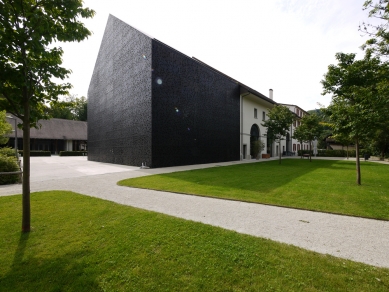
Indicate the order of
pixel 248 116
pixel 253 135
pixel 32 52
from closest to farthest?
pixel 32 52
pixel 248 116
pixel 253 135

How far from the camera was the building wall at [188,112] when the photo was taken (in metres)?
17.1

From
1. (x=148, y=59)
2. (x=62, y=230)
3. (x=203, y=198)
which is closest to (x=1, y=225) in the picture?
(x=62, y=230)

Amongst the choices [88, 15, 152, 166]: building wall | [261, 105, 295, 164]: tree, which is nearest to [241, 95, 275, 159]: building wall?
[261, 105, 295, 164]: tree

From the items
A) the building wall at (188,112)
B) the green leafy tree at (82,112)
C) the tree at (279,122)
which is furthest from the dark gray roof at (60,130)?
the tree at (279,122)

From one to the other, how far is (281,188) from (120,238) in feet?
22.5

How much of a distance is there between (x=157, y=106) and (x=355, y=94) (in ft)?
43.2

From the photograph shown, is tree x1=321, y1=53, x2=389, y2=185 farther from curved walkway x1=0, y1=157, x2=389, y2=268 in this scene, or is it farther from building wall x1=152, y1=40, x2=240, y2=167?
building wall x1=152, y1=40, x2=240, y2=167

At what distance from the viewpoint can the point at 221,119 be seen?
79.2 ft

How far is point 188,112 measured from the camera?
64.4ft

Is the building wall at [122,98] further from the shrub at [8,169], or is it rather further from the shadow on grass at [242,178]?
the shrub at [8,169]

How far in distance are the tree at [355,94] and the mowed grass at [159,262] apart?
684 centimetres

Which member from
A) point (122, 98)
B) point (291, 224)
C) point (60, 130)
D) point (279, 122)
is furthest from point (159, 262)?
point (60, 130)

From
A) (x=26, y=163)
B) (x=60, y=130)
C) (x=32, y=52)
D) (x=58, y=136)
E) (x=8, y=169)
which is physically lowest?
(x=8, y=169)

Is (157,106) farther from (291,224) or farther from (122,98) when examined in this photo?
(291,224)
